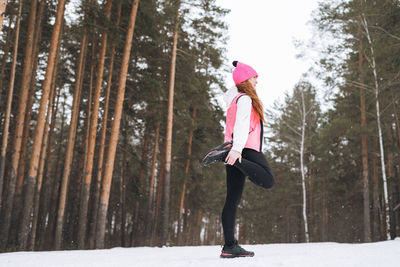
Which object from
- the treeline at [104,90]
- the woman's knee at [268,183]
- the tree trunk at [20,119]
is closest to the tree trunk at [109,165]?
the treeline at [104,90]

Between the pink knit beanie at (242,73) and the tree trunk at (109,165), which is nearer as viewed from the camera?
the pink knit beanie at (242,73)

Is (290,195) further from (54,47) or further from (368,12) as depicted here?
(54,47)

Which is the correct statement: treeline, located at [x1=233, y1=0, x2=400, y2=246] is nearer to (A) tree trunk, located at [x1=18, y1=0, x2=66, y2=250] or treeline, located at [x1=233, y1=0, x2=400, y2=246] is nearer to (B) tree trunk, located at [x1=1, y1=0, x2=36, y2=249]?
(A) tree trunk, located at [x1=18, y1=0, x2=66, y2=250]

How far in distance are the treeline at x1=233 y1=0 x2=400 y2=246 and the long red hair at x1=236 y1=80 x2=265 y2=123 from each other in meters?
8.03

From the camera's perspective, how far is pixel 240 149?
344 cm

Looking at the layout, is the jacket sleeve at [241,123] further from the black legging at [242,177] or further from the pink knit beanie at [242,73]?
the pink knit beanie at [242,73]

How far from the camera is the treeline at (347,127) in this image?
538 inches

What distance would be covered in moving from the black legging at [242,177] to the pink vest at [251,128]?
0.08m

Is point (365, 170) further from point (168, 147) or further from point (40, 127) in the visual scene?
point (40, 127)

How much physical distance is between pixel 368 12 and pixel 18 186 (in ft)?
52.0

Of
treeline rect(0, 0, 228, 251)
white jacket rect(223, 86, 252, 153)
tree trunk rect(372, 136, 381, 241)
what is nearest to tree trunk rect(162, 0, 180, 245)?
treeline rect(0, 0, 228, 251)

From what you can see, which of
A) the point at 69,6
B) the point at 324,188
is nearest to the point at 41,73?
the point at 69,6

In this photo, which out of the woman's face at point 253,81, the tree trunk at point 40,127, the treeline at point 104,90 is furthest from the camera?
the treeline at point 104,90

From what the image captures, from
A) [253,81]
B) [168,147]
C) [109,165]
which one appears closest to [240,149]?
[253,81]
